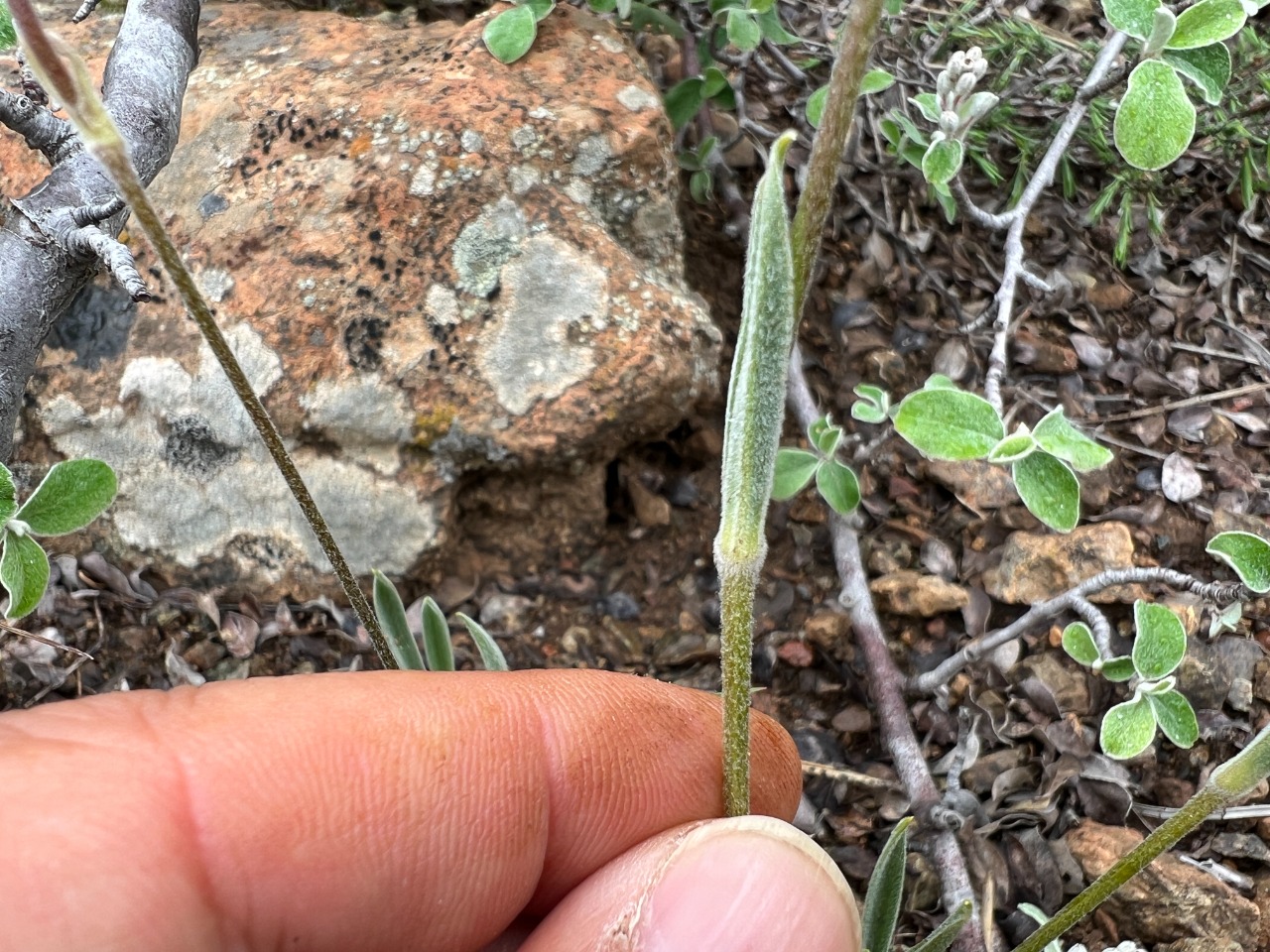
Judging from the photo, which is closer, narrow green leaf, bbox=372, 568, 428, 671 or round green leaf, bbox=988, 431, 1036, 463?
round green leaf, bbox=988, 431, 1036, 463

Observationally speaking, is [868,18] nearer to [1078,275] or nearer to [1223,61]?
[1223,61]

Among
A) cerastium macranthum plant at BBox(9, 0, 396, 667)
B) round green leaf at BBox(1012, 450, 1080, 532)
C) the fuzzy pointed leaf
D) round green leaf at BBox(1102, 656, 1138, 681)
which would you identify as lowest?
round green leaf at BBox(1102, 656, 1138, 681)

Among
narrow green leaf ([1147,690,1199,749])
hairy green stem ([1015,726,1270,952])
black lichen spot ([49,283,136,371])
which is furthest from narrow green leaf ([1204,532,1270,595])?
black lichen spot ([49,283,136,371])

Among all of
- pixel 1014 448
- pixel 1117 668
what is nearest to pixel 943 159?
pixel 1014 448

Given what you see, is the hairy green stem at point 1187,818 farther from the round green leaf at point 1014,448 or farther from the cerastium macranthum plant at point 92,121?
the cerastium macranthum plant at point 92,121

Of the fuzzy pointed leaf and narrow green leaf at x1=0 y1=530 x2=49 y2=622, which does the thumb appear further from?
the fuzzy pointed leaf

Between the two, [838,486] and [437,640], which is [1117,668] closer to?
[838,486]
